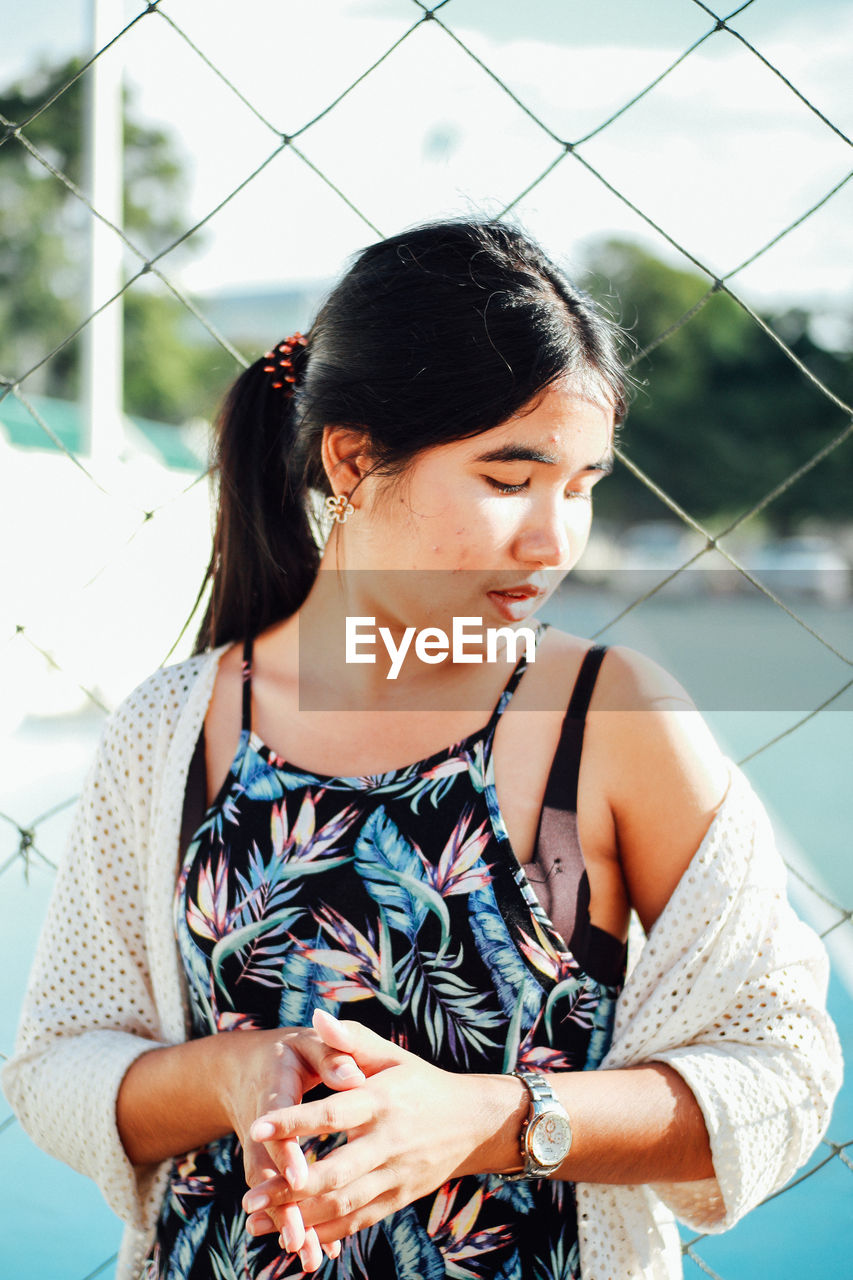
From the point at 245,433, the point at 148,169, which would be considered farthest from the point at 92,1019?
the point at 148,169

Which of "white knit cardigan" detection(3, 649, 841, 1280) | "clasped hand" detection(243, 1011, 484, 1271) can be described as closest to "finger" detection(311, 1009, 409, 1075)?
"clasped hand" detection(243, 1011, 484, 1271)

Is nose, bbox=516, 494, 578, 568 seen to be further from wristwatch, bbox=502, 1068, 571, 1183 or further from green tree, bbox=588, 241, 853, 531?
green tree, bbox=588, 241, 853, 531

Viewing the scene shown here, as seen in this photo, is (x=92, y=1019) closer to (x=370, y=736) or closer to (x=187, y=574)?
(x=370, y=736)

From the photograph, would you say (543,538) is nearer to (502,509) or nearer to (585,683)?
(502,509)

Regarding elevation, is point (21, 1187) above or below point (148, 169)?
below

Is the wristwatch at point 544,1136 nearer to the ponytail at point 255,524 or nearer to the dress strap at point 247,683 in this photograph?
the dress strap at point 247,683

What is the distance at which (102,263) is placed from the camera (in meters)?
5.13

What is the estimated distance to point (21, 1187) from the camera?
210cm

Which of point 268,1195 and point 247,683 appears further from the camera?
point 247,683

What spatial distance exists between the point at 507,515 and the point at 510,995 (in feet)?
1.45

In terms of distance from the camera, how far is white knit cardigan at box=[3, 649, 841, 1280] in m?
0.98

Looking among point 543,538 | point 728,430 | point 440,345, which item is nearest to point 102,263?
point 440,345

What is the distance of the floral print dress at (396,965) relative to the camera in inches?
40.0

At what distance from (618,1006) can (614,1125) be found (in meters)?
0.12
